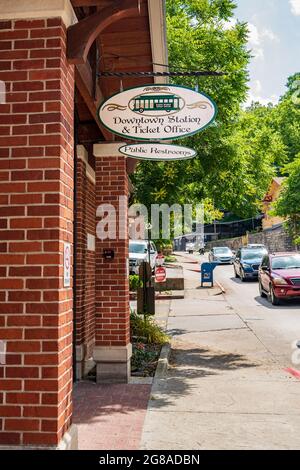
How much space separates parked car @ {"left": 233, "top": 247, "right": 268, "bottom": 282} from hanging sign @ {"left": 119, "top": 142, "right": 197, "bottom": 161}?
17.2 meters

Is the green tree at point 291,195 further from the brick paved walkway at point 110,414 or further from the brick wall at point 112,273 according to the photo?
the brick paved walkway at point 110,414

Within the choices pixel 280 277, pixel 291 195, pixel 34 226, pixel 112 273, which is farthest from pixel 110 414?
pixel 291 195

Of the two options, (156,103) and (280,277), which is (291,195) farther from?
(156,103)

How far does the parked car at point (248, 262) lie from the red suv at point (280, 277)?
548 centimetres

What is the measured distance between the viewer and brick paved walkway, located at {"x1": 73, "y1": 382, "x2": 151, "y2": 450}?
4.25m

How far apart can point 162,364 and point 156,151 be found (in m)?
3.60

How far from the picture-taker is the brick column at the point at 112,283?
6582 millimetres

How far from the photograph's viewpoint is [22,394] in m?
3.06

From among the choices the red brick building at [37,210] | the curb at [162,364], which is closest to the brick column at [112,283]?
the curb at [162,364]

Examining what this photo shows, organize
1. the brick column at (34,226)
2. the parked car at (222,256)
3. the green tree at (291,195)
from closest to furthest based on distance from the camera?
the brick column at (34,226), the green tree at (291,195), the parked car at (222,256)

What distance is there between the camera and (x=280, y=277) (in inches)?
571

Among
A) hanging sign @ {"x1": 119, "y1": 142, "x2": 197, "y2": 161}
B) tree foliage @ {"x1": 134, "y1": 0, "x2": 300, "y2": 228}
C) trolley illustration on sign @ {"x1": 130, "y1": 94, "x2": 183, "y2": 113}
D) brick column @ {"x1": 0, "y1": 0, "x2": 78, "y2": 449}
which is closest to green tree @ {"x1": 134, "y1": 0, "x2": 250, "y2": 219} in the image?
tree foliage @ {"x1": 134, "y1": 0, "x2": 300, "y2": 228}

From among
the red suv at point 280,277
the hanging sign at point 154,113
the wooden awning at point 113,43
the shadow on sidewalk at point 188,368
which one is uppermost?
the wooden awning at point 113,43

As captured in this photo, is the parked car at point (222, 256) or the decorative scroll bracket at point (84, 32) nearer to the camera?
the decorative scroll bracket at point (84, 32)
